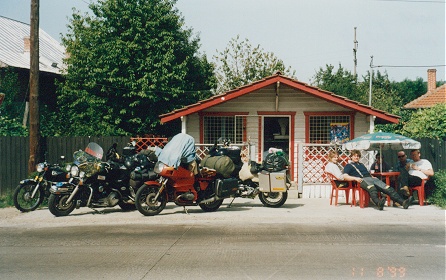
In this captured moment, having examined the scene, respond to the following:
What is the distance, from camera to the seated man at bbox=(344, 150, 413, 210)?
12.2m

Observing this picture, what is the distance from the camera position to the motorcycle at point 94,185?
37.5 ft

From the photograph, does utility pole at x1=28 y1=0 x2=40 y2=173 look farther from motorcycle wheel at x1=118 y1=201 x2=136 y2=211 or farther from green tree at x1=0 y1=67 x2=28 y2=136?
motorcycle wheel at x1=118 y1=201 x2=136 y2=211

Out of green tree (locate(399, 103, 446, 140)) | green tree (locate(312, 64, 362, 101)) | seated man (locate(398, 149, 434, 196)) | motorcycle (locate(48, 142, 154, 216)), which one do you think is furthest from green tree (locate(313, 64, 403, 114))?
motorcycle (locate(48, 142, 154, 216))

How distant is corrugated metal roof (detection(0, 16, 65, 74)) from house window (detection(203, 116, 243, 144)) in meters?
10.5

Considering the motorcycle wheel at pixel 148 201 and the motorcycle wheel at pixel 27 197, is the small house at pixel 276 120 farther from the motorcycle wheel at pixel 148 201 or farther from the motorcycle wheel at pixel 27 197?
the motorcycle wheel at pixel 148 201

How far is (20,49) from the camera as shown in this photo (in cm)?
2847

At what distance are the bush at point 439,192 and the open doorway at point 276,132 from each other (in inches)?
220

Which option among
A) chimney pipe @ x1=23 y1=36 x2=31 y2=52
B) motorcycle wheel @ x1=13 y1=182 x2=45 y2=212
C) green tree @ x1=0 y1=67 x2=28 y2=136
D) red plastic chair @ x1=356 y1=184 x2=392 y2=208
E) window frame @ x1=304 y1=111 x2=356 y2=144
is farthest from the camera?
chimney pipe @ x1=23 y1=36 x2=31 y2=52

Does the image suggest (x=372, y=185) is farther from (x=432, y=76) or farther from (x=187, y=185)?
(x=432, y=76)

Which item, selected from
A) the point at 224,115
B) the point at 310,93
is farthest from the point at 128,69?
the point at 310,93

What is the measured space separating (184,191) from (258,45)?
2292 centimetres

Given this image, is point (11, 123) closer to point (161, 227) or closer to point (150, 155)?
point (150, 155)

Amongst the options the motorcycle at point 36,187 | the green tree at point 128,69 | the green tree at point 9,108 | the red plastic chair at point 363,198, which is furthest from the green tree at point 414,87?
the motorcycle at point 36,187

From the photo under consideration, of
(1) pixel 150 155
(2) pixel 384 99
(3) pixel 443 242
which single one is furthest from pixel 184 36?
(2) pixel 384 99
